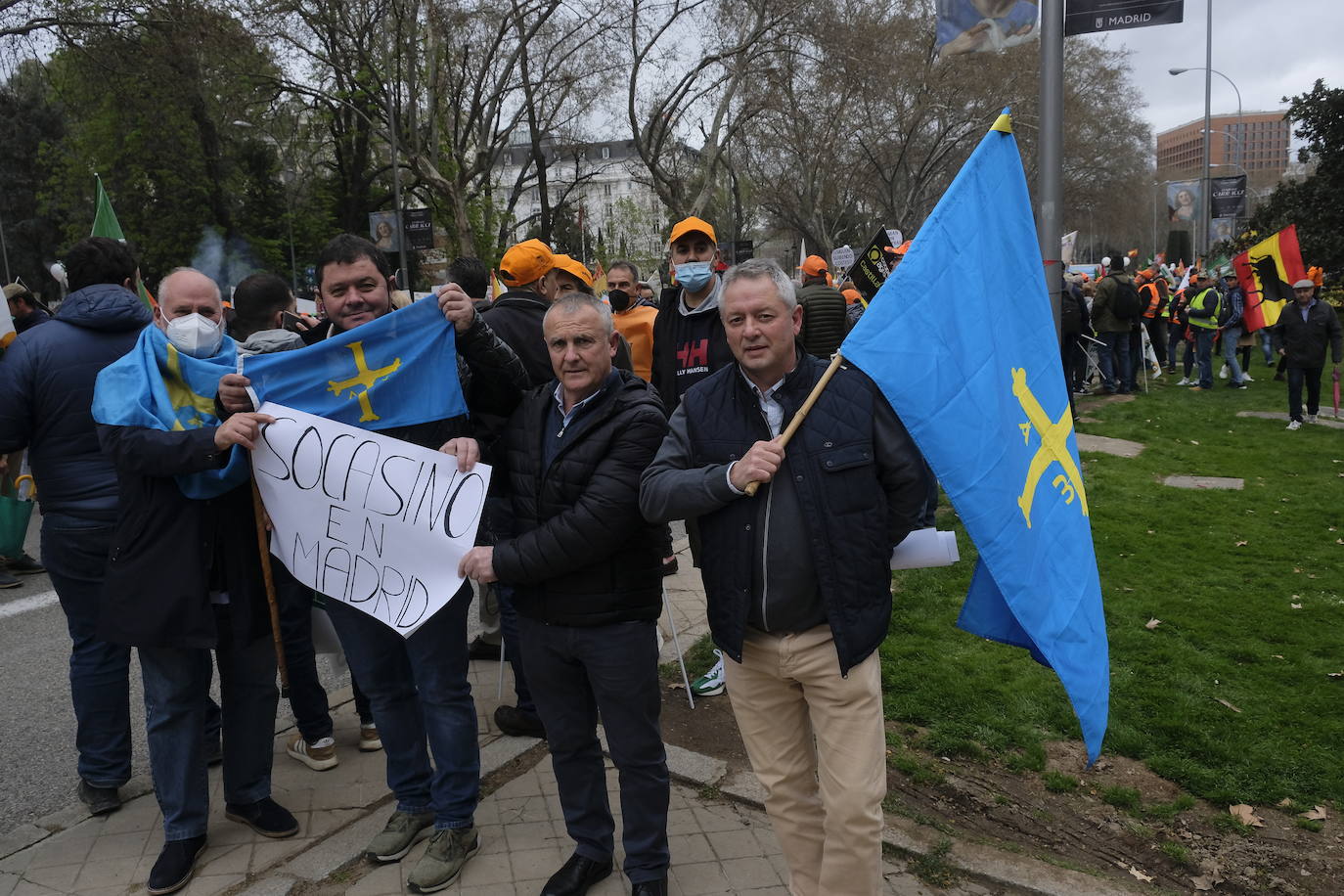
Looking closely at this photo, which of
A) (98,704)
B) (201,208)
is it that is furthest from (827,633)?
(201,208)

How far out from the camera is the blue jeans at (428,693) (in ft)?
11.1

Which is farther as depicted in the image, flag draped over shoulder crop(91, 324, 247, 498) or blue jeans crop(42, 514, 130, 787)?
blue jeans crop(42, 514, 130, 787)

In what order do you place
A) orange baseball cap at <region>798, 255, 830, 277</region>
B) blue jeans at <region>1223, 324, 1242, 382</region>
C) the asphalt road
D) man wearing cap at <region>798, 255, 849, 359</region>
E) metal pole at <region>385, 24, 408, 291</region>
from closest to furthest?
the asphalt road → man wearing cap at <region>798, 255, 849, 359</region> → orange baseball cap at <region>798, 255, 830, 277</region> → blue jeans at <region>1223, 324, 1242, 382</region> → metal pole at <region>385, 24, 408, 291</region>

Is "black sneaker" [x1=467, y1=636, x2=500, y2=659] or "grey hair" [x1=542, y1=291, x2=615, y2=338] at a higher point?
"grey hair" [x1=542, y1=291, x2=615, y2=338]

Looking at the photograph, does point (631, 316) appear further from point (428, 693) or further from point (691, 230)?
point (428, 693)

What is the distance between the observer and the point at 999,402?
9.54 feet

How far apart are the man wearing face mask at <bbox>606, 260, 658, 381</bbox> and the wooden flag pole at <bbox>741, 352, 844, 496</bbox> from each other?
342 centimetres

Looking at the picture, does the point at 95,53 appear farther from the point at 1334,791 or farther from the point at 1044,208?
the point at 1334,791

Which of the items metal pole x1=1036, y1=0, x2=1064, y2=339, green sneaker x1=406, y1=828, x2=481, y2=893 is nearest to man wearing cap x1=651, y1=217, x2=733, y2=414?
green sneaker x1=406, y1=828, x2=481, y2=893

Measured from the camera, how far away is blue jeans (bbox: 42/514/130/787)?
377 centimetres

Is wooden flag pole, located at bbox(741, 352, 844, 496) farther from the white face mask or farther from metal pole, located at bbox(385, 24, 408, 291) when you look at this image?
metal pole, located at bbox(385, 24, 408, 291)

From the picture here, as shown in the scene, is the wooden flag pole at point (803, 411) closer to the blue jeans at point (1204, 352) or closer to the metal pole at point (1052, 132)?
the metal pole at point (1052, 132)

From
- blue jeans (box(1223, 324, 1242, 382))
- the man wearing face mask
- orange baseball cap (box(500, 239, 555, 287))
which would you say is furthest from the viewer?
blue jeans (box(1223, 324, 1242, 382))

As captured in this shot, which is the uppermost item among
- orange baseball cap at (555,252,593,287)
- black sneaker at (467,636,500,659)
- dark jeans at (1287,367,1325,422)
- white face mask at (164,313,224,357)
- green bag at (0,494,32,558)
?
orange baseball cap at (555,252,593,287)
